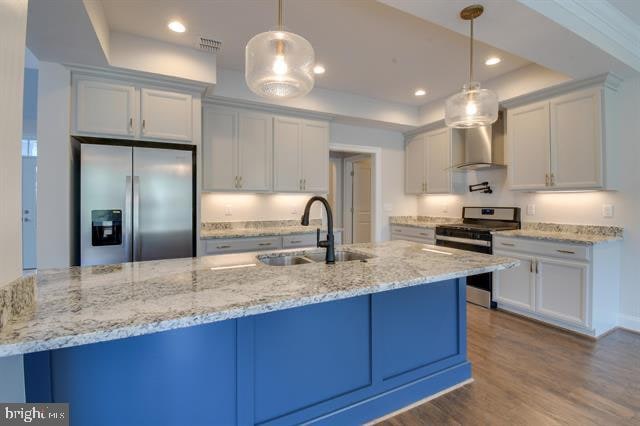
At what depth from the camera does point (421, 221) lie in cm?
501

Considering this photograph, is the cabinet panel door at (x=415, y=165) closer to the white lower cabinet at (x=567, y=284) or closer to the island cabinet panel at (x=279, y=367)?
the white lower cabinet at (x=567, y=284)

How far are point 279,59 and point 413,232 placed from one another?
3677mm

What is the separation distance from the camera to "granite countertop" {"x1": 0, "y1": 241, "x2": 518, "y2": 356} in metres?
0.86

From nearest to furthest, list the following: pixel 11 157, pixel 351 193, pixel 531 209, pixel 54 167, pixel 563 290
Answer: pixel 11 157
pixel 54 167
pixel 563 290
pixel 531 209
pixel 351 193

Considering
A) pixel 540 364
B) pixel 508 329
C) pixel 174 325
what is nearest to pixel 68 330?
pixel 174 325

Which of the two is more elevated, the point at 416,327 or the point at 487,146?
the point at 487,146

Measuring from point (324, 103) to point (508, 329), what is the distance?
3364 mm

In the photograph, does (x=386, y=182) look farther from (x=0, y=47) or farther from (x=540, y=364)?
(x=0, y=47)

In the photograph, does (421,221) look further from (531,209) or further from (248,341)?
(248,341)

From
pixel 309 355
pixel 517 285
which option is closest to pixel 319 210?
pixel 517 285

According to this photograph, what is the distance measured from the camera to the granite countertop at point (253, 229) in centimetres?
331

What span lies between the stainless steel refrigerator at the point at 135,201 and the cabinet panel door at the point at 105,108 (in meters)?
0.13

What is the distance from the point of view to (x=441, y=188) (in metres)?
4.47

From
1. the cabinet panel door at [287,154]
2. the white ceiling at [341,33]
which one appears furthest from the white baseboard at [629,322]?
the cabinet panel door at [287,154]
